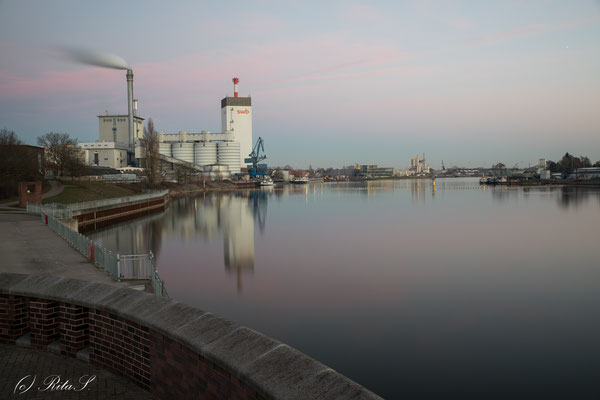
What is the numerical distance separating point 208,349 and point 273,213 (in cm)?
5061

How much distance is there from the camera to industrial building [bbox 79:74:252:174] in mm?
104875

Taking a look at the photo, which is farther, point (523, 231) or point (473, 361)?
point (523, 231)

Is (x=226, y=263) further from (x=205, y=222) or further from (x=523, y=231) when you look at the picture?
(x=523, y=231)

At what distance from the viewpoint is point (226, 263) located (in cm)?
2384

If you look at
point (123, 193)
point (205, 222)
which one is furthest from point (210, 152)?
point (205, 222)

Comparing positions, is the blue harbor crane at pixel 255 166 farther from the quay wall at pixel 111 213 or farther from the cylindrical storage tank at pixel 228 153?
the quay wall at pixel 111 213

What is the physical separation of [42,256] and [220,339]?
14432mm

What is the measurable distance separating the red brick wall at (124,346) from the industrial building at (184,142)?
311 ft

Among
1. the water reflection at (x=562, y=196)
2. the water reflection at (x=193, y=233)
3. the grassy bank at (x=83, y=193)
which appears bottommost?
the water reflection at (x=193, y=233)

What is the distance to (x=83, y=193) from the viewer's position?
4972cm

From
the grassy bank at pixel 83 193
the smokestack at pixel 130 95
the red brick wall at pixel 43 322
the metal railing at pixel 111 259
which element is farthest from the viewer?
the smokestack at pixel 130 95

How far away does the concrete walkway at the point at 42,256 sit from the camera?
12.8 m

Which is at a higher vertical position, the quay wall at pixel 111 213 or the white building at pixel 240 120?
the white building at pixel 240 120

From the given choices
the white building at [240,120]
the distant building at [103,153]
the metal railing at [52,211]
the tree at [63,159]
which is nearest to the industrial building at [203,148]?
the white building at [240,120]
